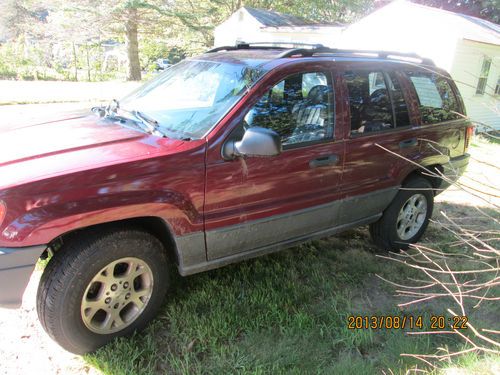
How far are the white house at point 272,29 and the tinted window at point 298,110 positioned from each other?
1414 centimetres

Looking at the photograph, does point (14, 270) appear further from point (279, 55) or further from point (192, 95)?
point (279, 55)

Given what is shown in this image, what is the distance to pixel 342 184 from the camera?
3.57 meters

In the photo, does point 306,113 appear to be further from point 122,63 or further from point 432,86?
point 122,63

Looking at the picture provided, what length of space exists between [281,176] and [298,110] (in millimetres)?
572

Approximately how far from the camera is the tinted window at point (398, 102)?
3944mm

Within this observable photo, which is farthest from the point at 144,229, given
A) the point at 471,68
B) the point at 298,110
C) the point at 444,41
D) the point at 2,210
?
the point at 471,68

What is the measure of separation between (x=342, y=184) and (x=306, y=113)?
2.30 ft

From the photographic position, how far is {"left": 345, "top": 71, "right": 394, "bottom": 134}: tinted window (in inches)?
140

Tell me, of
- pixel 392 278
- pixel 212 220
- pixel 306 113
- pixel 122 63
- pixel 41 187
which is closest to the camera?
pixel 41 187

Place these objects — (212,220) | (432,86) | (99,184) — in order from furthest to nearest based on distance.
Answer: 1. (432,86)
2. (212,220)
3. (99,184)

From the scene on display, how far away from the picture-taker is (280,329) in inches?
117

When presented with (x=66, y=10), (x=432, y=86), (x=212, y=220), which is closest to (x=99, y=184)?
(x=212, y=220)

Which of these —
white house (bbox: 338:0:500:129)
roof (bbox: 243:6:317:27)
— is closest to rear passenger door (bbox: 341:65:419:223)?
white house (bbox: 338:0:500:129)
